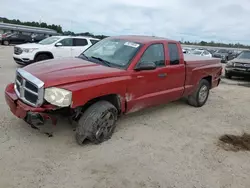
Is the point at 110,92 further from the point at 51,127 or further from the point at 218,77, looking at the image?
the point at 218,77

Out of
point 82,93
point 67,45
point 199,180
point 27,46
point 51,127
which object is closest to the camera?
point 199,180

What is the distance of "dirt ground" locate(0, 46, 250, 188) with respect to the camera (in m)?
3.23

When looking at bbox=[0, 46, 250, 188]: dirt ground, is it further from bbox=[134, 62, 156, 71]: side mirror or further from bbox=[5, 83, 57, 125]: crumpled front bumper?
bbox=[134, 62, 156, 71]: side mirror

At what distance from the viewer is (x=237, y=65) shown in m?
13.0

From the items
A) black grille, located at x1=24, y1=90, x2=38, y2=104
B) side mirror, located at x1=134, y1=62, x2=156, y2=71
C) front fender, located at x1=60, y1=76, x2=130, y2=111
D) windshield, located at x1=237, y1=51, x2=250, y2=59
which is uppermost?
windshield, located at x1=237, y1=51, x2=250, y2=59

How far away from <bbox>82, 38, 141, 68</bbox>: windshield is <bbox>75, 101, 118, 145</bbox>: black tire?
0.88 m

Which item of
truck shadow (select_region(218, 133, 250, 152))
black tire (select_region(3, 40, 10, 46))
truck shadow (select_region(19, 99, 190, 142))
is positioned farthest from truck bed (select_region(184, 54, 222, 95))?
black tire (select_region(3, 40, 10, 46))

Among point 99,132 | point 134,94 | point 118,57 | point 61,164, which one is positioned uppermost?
point 118,57

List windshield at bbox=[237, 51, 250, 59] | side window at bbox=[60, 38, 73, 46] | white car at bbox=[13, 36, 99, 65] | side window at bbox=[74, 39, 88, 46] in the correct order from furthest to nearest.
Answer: windshield at bbox=[237, 51, 250, 59], side window at bbox=[74, 39, 88, 46], side window at bbox=[60, 38, 73, 46], white car at bbox=[13, 36, 99, 65]

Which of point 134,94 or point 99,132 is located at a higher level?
point 134,94

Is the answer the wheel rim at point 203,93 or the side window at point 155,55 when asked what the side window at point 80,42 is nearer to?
the wheel rim at point 203,93

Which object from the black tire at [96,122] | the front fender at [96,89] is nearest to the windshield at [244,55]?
the front fender at [96,89]

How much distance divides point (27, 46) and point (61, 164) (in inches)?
378

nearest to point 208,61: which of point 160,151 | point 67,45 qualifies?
point 160,151
